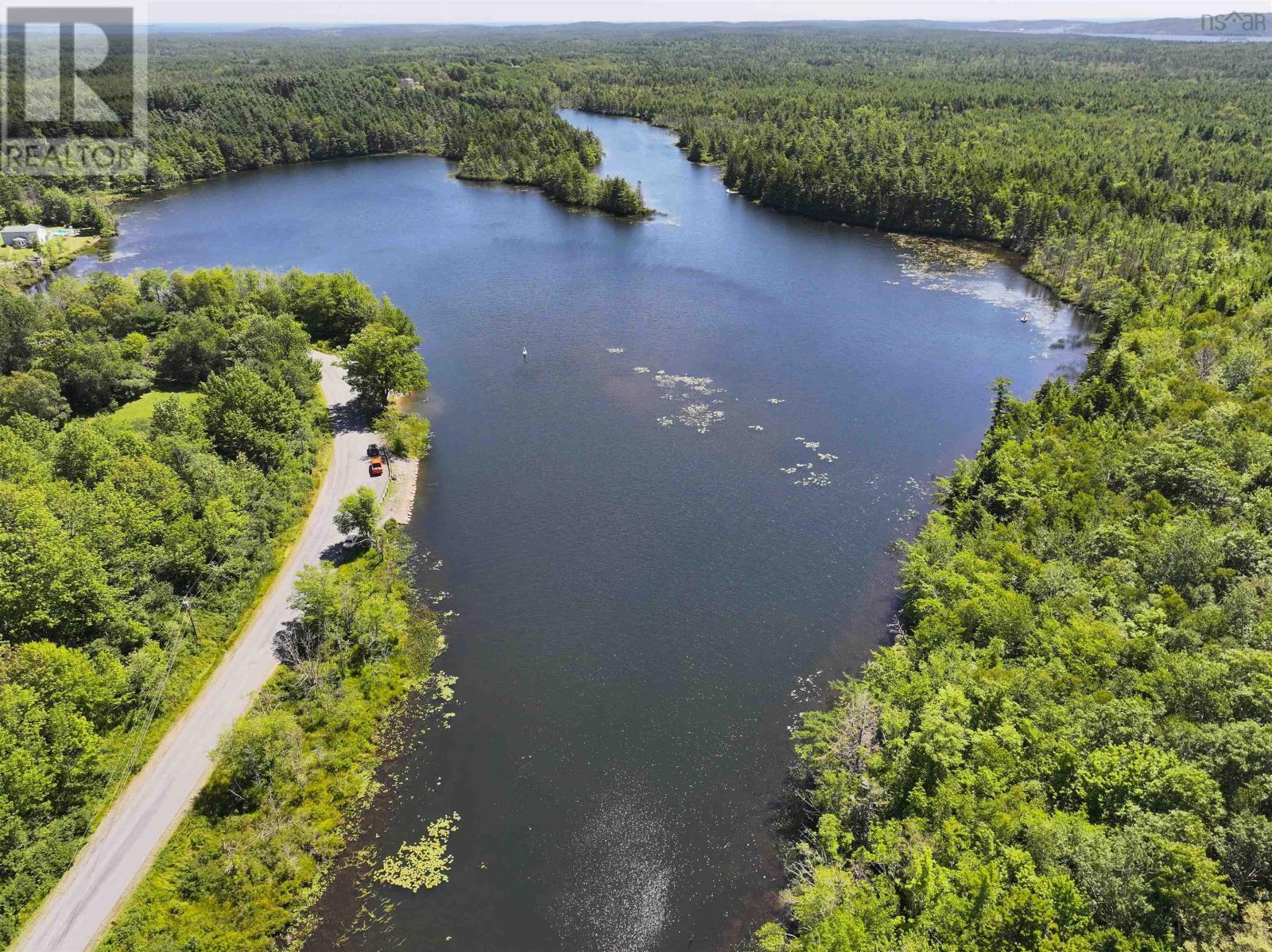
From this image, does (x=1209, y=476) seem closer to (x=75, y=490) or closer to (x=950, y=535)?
(x=950, y=535)

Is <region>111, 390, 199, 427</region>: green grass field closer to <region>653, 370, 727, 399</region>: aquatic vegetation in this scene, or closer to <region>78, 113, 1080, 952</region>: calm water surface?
<region>78, 113, 1080, 952</region>: calm water surface

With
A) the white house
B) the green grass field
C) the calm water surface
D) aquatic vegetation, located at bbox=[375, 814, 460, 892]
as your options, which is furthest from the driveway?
the white house

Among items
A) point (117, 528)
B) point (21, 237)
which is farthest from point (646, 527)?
point (21, 237)

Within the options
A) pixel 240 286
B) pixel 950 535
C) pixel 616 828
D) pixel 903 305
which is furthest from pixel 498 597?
pixel 903 305

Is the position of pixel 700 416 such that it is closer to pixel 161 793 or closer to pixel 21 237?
pixel 161 793

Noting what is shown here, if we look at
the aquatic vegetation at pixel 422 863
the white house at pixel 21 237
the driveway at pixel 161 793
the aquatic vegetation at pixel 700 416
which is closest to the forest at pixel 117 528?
the driveway at pixel 161 793

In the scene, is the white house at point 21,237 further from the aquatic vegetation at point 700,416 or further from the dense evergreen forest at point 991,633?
the aquatic vegetation at point 700,416
